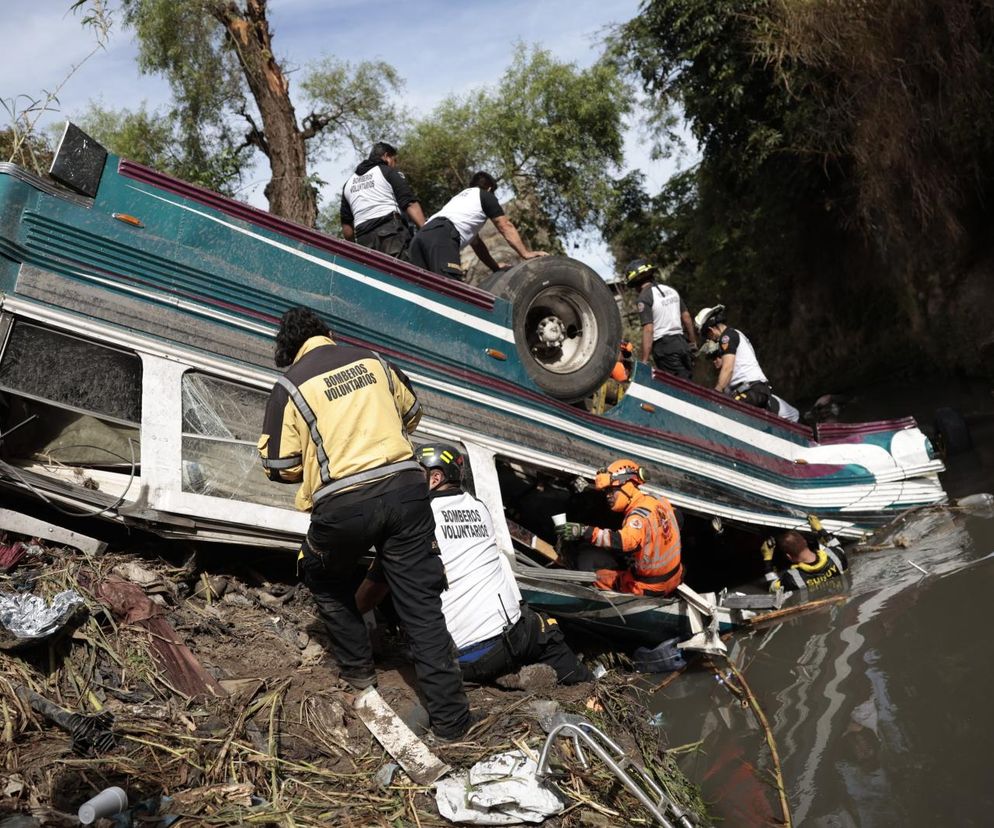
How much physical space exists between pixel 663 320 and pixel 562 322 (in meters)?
1.77

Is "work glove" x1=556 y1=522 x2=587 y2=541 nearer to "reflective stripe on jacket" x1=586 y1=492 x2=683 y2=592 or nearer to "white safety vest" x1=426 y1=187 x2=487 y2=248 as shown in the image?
"reflective stripe on jacket" x1=586 y1=492 x2=683 y2=592

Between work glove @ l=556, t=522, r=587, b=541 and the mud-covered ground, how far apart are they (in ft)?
2.93

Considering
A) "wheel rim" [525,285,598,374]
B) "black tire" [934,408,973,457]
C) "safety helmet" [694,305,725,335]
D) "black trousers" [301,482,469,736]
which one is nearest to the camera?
"black trousers" [301,482,469,736]

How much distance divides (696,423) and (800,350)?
896 cm

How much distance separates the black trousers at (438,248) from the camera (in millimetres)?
5656

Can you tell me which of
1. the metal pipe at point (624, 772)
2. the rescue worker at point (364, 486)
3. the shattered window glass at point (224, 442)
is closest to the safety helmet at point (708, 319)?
the shattered window glass at point (224, 442)

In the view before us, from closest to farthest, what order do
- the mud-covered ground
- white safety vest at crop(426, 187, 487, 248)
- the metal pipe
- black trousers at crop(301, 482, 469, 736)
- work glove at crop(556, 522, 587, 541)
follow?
the metal pipe, the mud-covered ground, black trousers at crop(301, 482, 469, 736), work glove at crop(556, 522, 587, 541), white safety vest at crop(426, 187, 487, 248)

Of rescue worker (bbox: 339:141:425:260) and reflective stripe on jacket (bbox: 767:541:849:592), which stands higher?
rescue worker (bbox: 339:141:425:260)

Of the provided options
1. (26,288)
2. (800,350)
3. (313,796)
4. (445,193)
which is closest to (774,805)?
(313,796)

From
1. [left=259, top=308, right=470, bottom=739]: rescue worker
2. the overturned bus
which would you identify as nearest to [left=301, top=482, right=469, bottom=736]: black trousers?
[left=259, top=308, right=470, bottom=739]: rescue worker

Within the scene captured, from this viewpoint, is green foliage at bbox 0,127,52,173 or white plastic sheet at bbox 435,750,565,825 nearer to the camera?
white plastic sheet at bbox 435,750,565,825

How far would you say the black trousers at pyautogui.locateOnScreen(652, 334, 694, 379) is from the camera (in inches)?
285

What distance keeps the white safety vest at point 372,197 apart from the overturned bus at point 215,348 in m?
1.28

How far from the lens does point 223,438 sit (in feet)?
14.1
